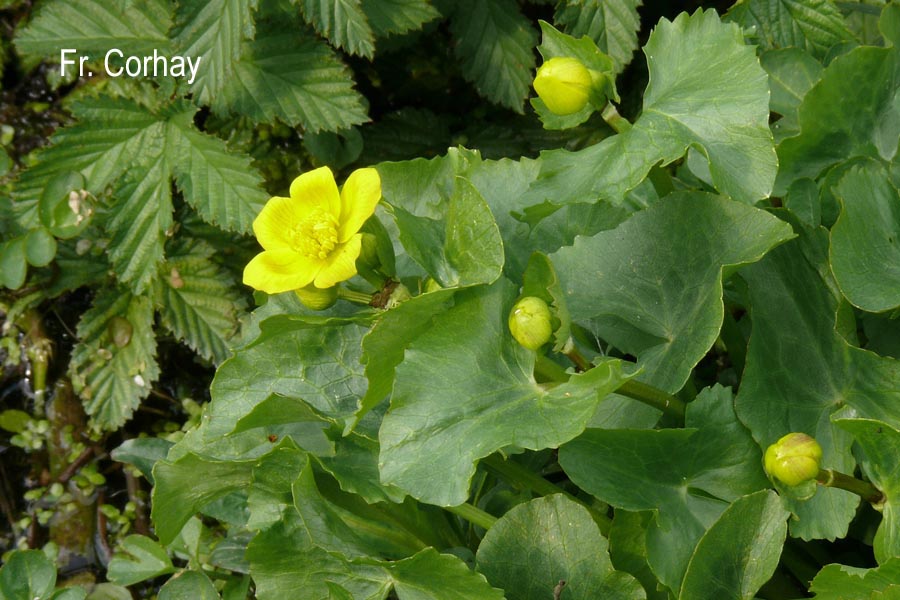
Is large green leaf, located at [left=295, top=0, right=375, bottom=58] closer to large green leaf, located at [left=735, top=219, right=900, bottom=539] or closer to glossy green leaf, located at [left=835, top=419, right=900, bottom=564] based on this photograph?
large green leaf, located at [left=735, top=219, right=900, bottom=539]

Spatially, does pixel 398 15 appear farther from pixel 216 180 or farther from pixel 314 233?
pixel 314 233

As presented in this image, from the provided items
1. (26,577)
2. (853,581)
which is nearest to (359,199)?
(853,581)

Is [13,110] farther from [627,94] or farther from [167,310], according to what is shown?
[627,94]

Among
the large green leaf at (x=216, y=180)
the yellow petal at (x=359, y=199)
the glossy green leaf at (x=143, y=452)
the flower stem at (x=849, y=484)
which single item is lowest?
the glossy green leaf at (x=143, y=452)

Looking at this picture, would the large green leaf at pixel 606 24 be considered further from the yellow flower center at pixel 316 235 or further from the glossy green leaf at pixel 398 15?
the yellow flower center at pixel 316 235

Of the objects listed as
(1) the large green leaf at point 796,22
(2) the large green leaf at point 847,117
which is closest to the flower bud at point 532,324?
(2) the large green leaf at point 847,117

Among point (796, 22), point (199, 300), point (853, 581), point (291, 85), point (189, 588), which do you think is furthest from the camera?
point (199, 300)

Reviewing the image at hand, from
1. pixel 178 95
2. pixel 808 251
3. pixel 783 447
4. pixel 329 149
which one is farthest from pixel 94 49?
pixel 783 447
